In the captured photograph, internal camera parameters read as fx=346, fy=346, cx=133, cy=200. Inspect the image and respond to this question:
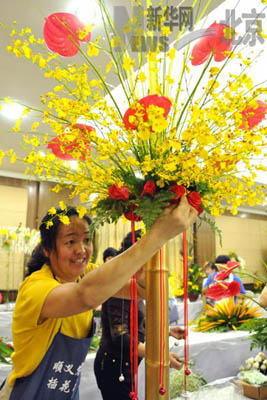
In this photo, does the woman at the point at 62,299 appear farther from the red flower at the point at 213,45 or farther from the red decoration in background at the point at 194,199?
the red flower at the point at 213,45

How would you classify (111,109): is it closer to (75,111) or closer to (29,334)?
(75,111)

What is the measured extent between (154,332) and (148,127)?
17.0 inches

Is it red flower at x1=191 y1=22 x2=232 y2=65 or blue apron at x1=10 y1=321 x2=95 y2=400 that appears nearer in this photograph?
red flower at x1=191 y1=22 x2=232 y2=65

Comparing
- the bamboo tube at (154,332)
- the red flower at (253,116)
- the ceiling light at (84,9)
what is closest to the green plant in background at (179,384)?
the bamboo tube at (154,332)

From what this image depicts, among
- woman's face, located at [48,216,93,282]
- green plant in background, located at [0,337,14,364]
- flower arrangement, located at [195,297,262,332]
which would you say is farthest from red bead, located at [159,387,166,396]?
flower arrangement, located at [195,297,262,332]

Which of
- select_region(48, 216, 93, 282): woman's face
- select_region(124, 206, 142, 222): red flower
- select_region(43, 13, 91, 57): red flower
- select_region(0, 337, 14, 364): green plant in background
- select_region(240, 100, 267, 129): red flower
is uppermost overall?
select_region(43, 13, 91, 57): red flower

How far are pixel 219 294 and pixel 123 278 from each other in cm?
37

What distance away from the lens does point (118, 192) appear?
2.34 feet

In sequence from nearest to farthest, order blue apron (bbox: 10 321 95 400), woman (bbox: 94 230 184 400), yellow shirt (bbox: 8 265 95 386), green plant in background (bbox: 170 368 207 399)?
yellow shirt (bbox: 8 265 95 386) → blue apron (bbox: 10 321 95 400) → woman (bbox: 94 230 184 400) → green plant in background (bbox: 170 368 207 399)

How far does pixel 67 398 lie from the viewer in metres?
1.08

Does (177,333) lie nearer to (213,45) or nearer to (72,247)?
(72,247)

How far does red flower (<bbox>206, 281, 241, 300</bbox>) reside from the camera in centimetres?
94

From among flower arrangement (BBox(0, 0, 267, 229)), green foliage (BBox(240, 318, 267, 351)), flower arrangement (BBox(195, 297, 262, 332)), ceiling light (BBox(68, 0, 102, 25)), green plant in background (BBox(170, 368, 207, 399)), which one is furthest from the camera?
flower arrangement (BBox(195, 297, 262, 332))

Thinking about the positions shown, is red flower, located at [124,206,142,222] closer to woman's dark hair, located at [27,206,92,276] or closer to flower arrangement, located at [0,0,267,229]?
flower arrangement, located at [0,0,267,229]
